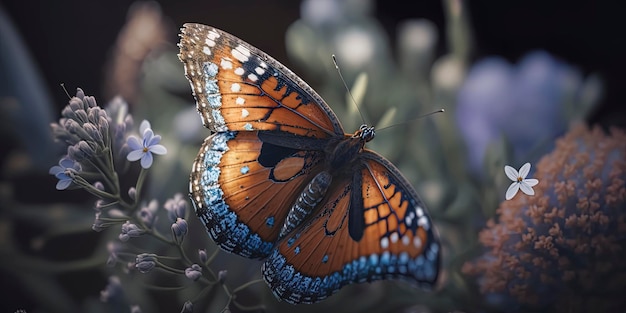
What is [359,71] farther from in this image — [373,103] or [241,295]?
[241,295]

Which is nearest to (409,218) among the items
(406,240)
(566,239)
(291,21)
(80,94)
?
(406,240)

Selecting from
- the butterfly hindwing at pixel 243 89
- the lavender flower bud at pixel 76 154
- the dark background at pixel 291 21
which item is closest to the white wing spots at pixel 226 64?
the butterfly hindwing at pixel 243 89

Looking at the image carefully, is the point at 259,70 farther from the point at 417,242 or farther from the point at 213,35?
the point at 417,242

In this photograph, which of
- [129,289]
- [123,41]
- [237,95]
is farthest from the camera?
[123,41]

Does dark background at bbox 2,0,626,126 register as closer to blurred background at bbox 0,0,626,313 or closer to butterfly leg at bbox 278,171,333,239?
blurred background at bbox 0,0,626,313

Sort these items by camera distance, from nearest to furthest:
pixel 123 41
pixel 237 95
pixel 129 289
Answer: pixel 237 95
pixel 129 289
pixel 123 41

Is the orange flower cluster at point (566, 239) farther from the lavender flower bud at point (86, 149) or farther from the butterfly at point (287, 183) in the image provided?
the lavender flower bud at point (86, 149)

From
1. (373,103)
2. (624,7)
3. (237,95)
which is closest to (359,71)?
(373,103)
